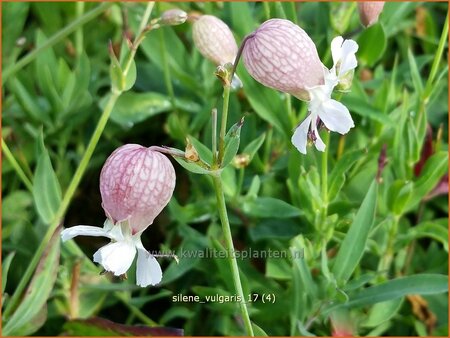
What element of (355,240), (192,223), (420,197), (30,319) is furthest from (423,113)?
(30,319)

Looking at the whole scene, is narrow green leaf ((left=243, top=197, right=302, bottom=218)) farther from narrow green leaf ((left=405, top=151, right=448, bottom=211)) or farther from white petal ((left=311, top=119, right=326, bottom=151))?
white petal ((left=311, top=119, right=326, bottom=151))

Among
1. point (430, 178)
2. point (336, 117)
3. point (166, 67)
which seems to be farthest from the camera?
point (166, 67)

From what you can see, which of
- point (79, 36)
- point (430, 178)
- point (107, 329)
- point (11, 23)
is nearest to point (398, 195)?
point (430, 178)

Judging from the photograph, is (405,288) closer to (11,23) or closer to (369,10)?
(369,10)

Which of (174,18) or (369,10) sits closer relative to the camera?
(174,18)

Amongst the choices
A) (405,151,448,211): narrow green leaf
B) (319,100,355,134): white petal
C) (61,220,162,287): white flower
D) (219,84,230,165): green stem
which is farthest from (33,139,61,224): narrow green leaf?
(405,151,448,211): narrow green leaf

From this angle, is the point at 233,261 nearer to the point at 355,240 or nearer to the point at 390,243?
the point at 355,240
